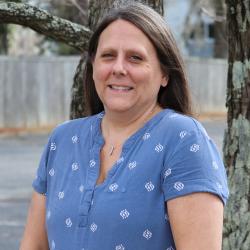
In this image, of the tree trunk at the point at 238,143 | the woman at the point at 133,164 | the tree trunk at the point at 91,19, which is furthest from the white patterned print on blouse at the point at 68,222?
the tree trunk at the point at 238,143

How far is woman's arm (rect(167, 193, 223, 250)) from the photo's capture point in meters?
2.08

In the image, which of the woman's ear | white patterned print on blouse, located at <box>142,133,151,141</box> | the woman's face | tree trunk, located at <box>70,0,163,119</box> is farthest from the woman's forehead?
tree trunk, located at <box>70,0,163,119</box>

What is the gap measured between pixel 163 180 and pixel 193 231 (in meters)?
0.17

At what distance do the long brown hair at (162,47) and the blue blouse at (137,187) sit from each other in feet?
0.28

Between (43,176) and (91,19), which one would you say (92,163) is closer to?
(43,176)

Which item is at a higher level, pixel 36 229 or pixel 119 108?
pixel 119 108

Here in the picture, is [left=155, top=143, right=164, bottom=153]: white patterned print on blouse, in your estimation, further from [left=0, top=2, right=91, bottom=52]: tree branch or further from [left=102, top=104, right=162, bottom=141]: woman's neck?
[left=0, top=2, right=91, bottom=52]: tree branch

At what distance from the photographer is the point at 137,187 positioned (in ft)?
Result: 7.04

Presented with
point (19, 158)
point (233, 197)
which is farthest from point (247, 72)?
point (19, 158)

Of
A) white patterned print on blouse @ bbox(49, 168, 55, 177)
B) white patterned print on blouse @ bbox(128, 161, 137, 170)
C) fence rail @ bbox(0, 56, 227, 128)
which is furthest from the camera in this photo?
fence rail @ bbox(0, 56, 227, 128)

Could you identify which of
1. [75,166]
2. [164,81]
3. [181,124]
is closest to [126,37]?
[164,81]

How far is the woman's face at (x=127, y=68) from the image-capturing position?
7.40 feet

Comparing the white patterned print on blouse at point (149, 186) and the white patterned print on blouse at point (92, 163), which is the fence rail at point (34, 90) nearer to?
the white patterned print on blouse at point (92, 163)

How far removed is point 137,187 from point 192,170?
0.17 metres
